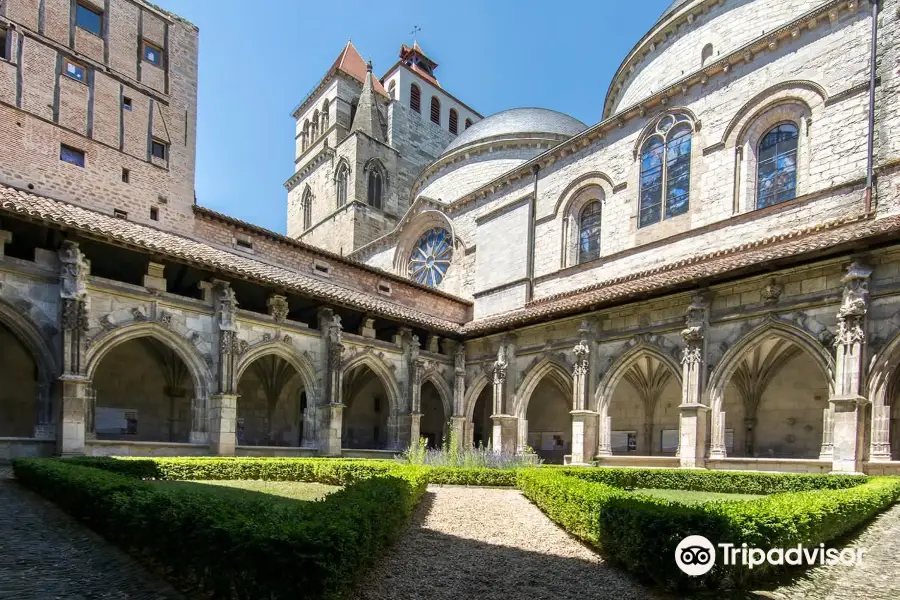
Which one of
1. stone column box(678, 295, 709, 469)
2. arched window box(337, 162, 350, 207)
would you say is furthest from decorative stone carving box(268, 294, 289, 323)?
arched window box(337, 162, 350, 207)

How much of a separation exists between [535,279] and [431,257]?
299 inches

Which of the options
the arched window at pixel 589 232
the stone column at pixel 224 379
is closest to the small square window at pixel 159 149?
the stone column at pixel 224 379

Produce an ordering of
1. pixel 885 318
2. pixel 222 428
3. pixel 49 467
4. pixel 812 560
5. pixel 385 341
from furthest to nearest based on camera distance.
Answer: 1. pixel 385 341
2. pixel 222 428
3. pixel 885 318
4. pixel 49 467
5. pixel 812 560

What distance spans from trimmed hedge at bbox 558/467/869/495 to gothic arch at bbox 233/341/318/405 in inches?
321

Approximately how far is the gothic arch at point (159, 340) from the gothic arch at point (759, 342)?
12.8 meters

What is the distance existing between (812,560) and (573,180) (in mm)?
17184

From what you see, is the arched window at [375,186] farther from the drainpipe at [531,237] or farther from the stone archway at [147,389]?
the stone archway at [147,389]

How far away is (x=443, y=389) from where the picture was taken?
20.7 metres

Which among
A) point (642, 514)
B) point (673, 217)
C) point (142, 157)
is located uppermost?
point (142, 157)

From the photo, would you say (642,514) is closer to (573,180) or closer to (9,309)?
(9,309)

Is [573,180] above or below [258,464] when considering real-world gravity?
above

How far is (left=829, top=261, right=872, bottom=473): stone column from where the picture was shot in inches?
439

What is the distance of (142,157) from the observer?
17.9 m

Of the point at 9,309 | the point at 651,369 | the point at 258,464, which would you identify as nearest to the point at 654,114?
the point at 651,369
